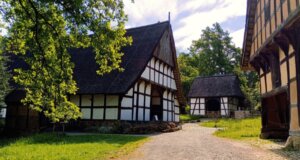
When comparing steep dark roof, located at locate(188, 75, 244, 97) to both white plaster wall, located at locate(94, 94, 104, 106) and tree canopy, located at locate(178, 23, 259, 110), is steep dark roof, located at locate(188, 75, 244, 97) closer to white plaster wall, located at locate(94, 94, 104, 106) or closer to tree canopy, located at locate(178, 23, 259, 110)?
tree canopy, located at locate(178, 23, 259, 110)

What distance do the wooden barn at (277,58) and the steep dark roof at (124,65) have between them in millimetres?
7397

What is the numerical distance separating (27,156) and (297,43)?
10.5 m

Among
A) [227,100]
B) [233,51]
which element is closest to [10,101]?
[227,100]

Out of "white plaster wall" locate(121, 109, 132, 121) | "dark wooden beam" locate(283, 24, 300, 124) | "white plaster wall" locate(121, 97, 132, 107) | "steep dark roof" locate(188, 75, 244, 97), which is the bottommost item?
"white plaster wall" locate(121, 109, 132, 121)

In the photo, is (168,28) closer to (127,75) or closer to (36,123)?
(127,75)

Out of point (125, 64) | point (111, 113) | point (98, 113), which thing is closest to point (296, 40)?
point (111, 113)

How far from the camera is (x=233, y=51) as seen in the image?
60.2m

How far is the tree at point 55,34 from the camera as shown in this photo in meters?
9.07

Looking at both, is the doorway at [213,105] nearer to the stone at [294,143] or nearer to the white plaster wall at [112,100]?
the white plaster wall at [112,100]

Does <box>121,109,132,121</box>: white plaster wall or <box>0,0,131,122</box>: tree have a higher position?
<box>0,0,131,122</box>: tree

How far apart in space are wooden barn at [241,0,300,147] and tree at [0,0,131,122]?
6307mm

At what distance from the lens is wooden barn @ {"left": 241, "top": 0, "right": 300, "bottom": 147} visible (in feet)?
35.2

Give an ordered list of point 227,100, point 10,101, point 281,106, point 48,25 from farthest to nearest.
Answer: point 227,100, point 10,101, point 281,106, point 48,25

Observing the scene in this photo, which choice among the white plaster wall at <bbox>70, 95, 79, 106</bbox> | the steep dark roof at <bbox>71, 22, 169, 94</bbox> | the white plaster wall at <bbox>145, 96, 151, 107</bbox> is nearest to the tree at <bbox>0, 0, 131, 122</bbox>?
the steep dark roof at <bbox>71, 22, 169, 94</bbox>
